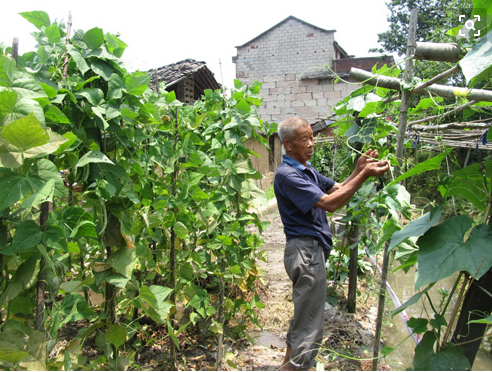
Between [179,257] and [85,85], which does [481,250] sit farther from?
[179,257]

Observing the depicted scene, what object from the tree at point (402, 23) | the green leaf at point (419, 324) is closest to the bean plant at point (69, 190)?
the green leaf at point (419, 324)

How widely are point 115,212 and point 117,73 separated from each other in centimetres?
60

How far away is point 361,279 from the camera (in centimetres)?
487

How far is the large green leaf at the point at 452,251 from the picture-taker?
860 mm

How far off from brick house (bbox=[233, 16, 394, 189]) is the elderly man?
1470cm

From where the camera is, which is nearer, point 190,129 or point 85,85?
point 85,85

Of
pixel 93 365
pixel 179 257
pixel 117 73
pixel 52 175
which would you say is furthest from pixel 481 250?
pixel 179 257

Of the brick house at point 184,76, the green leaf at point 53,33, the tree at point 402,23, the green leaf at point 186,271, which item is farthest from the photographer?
the tree at point 402,23

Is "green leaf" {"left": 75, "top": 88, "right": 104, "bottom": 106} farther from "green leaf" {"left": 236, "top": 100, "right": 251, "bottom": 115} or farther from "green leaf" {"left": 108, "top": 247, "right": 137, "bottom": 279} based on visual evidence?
"green leaf" {"left": 236, "top": 100, "right": 251, "bottom": 115}

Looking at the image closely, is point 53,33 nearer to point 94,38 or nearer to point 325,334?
point 94,38

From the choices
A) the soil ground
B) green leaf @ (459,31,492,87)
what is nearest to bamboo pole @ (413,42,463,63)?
green leaf @ (459,31,492,87)

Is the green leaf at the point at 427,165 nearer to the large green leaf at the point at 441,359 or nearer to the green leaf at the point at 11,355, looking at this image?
the large green leaf at the point at 441,359

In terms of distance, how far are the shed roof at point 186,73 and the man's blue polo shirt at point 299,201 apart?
666 cm

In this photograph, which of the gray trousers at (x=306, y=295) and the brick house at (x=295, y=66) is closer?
the gray trousers at (x=306, y=295)
